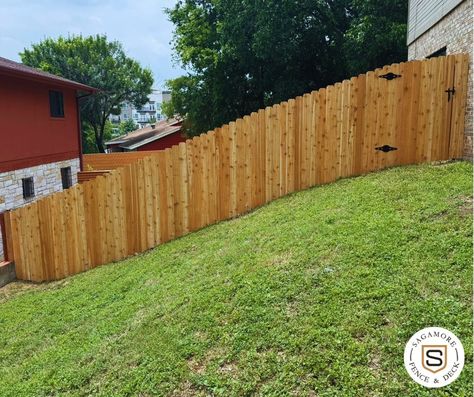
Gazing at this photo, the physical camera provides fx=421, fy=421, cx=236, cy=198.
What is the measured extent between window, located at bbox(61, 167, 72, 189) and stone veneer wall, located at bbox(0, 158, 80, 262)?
0.15 m

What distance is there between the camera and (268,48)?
16.6 m

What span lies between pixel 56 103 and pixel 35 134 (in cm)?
201

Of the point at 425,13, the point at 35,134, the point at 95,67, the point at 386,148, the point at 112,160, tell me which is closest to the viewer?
the point at 386,148

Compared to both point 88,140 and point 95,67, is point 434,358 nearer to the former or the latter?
point 95,67

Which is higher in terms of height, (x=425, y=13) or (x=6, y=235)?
(x=425, y=13)

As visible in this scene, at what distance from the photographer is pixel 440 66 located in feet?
21.9

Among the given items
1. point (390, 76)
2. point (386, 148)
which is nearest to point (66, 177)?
point (386, 148)

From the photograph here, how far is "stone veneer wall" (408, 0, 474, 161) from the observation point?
21.8 ft

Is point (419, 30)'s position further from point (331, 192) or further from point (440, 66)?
point (331, 192)

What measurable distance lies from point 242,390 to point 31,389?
2167mm

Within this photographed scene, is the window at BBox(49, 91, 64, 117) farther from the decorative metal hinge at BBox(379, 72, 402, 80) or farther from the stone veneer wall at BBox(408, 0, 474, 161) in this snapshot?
the stone veneer wall at BBox(408, 0, 474, 161)

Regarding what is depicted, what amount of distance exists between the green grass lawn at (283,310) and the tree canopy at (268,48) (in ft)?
35.9

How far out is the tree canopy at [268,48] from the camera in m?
15.7

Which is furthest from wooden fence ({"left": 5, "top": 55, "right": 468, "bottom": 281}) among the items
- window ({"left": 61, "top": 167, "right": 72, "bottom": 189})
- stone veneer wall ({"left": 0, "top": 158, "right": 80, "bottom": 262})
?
window ({"left": 61, "top": 167, "right": 72, "bottom": 189})
